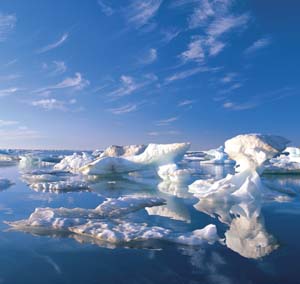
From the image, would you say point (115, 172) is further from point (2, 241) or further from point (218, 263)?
point (218, 263)

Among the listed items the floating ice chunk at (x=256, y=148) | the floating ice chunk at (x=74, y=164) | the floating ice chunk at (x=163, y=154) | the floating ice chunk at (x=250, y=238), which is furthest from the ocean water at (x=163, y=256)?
the floating ice chunk at (x=74, y=164)

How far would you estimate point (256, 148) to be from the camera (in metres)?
13.5

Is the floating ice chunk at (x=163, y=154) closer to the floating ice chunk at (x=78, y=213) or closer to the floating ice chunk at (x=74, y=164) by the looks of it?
the floating ice chunk at (x=74, y=164)

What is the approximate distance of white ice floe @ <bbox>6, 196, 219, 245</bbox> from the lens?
6018 millimetres

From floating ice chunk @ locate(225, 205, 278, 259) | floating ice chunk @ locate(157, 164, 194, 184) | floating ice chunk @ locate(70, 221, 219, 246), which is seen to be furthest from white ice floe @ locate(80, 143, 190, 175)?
floating ice chunk @ locate(70, 221, 219, 246)

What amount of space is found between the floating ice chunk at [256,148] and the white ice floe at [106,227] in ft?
21.5

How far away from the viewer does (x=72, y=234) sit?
251 inches

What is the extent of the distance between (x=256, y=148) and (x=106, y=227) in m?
8.69

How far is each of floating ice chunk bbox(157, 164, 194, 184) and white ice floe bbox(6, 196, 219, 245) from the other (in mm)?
9726

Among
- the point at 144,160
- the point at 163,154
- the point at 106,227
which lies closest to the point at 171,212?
the point at 106,227

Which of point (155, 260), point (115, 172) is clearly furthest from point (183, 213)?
point (115, 172)

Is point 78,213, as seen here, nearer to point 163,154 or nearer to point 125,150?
point 163,154

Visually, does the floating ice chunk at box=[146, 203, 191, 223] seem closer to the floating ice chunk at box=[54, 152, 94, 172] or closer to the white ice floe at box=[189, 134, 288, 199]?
the white ice floe at box=[189, 134, 288, 199]

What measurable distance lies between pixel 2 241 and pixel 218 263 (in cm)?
374
